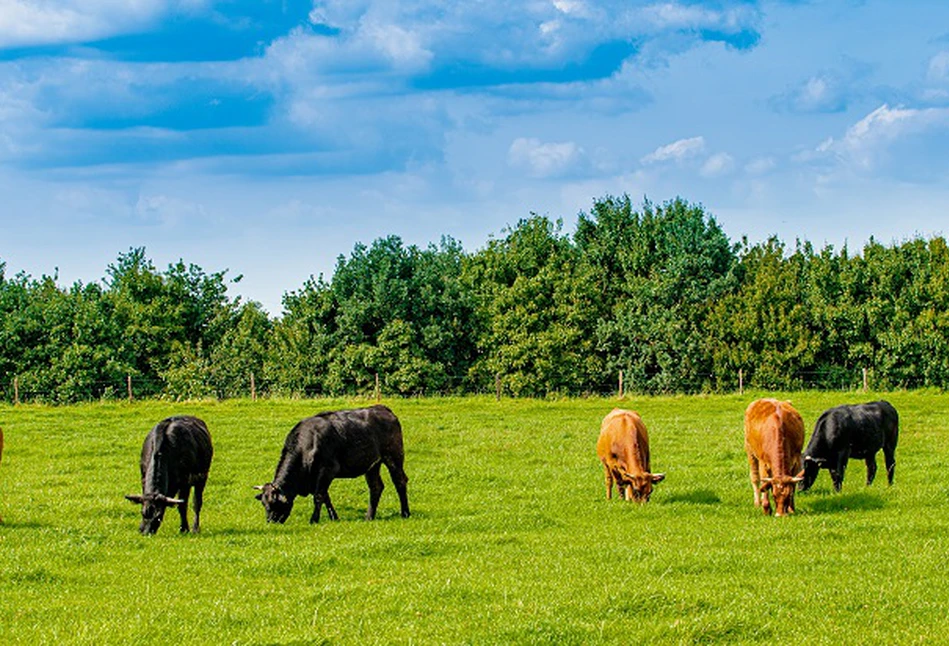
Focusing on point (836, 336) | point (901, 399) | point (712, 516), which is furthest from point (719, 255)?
point (712, 516)

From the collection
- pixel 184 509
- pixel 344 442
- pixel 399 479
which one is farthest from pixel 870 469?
pixel 184 509

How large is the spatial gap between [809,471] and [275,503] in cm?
1137

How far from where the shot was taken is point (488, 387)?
6266 cm

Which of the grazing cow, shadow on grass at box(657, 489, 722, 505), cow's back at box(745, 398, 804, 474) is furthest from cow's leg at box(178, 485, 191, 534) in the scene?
cow's back at box(745, 398, 804, 474)

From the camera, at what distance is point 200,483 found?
60.0ft

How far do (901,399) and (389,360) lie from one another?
28.4 meters

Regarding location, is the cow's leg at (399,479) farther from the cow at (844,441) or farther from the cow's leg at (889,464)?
the cow's leg at (889,464)

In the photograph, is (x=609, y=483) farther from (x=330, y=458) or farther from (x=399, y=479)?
(x=330, y=458)

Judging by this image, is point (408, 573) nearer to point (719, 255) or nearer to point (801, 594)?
point (801, 594)

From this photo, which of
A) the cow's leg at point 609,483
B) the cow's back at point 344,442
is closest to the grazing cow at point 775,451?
the cow's leg at point 609,483

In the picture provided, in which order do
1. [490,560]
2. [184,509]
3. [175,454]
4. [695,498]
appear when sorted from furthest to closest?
[695,498] < [175,454] < [184,509] < [490,560]

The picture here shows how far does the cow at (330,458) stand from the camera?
18594mm

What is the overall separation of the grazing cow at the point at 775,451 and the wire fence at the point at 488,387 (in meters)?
35.6

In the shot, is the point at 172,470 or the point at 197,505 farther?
the point at 197,505
